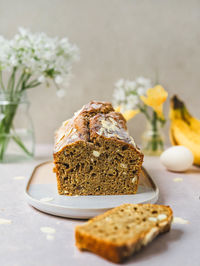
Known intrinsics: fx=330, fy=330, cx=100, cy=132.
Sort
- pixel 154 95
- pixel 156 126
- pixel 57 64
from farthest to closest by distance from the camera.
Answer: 1. pixel 156 126
2. pixel 154 95
3. pixel 57 64

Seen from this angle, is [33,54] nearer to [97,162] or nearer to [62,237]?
[97,162]

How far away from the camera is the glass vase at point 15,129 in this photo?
78.3 inches

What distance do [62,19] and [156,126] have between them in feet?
3.56

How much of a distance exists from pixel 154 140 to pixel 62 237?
1.33 meters

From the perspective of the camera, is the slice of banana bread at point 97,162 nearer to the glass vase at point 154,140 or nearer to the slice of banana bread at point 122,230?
the slice of banana bread at point 122,230

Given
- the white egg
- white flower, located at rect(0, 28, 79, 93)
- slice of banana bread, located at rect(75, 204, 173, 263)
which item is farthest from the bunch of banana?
slice of banana bread, located at rect(75, 204, 173, 263)

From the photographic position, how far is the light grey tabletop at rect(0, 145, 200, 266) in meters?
0.92

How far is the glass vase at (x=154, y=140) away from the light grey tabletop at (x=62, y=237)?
678 millimetres

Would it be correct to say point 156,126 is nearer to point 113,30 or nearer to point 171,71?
point 171,71

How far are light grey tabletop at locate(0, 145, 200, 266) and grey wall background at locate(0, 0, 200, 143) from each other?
47.0 inches

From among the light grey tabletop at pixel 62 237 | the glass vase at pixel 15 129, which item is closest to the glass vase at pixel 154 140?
the light grey tabletop at pixel 62 237

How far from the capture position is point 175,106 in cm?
216

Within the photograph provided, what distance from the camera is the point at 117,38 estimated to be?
2.51m

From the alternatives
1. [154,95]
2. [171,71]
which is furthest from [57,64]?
[171,71]
